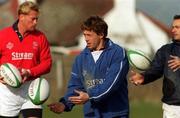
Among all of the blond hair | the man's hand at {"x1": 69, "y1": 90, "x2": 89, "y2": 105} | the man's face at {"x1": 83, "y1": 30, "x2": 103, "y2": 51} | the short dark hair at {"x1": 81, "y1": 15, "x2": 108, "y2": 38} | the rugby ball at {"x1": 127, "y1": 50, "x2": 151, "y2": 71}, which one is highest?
the blond hair

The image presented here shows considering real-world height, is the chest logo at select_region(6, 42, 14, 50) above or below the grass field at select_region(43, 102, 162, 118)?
above

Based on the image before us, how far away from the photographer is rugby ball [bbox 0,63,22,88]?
310 inches

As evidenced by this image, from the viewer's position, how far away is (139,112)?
1527 cm

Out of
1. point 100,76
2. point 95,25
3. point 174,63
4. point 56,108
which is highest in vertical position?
point 95,25

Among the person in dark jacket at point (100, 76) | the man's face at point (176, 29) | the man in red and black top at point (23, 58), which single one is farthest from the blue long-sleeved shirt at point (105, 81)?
the man in red and black top at point (23, 58)

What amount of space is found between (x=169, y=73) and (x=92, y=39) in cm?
95

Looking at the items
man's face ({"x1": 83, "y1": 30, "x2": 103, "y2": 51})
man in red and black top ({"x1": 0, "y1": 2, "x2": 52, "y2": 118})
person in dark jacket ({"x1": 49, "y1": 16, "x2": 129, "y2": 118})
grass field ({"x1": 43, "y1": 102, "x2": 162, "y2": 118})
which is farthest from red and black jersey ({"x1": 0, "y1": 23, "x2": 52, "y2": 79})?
grass field ({"x1": 43, "y1": 102, "x2": 162, "y2": 118})

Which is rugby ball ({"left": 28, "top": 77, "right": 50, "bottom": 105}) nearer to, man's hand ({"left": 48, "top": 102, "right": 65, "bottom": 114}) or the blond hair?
man's hand ({"left": 48, "top": 102, "right": 65, "bottom": 114})

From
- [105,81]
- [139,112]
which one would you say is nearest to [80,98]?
[105,81]

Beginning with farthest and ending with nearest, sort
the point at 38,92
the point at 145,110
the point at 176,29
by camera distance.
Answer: the point at 145,110, the point at 38,92, the point at 176,29

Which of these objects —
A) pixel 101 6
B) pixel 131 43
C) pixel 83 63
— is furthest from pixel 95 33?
pixel 101 6

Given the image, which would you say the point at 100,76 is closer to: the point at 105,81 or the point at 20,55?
the point at 105,81

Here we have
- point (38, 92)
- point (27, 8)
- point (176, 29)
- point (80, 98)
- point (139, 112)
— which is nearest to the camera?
point (80, 98)

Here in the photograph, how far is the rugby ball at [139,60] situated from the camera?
25.8 feet
